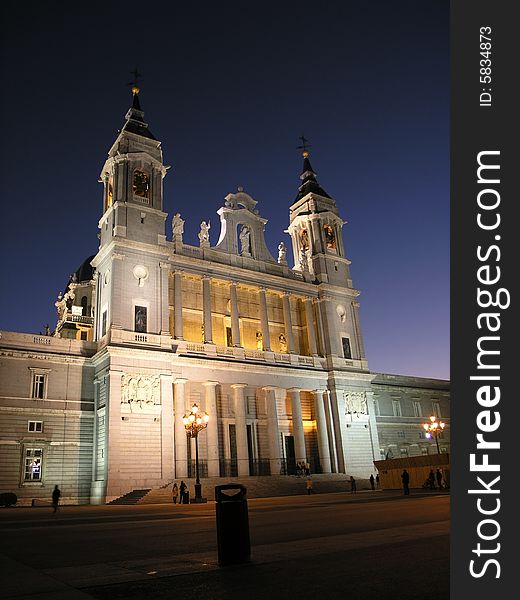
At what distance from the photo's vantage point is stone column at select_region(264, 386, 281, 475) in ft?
132

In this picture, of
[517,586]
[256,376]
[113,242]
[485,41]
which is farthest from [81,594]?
[256,376]

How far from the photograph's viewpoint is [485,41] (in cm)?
529

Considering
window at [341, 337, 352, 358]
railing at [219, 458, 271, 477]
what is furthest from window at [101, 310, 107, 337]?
window at [341, 337, 352, 358]

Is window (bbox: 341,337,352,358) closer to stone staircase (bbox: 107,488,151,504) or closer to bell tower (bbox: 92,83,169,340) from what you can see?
bell tower (bbox: 92,83,169,340)

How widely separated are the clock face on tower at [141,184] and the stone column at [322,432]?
22048 millimetres

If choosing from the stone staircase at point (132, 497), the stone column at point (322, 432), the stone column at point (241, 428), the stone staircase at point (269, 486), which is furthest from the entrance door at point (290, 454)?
the stone staircase at point (132, 497)

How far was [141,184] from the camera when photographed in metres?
42.2

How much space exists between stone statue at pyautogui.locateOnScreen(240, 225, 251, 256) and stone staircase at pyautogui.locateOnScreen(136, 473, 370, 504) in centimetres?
1965

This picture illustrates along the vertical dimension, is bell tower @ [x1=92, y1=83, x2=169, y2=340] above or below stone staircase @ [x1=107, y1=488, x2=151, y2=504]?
above

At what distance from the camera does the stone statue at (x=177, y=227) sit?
142 ft

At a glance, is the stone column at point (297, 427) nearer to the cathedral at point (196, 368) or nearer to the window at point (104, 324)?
the cathedral at point (196, 368)

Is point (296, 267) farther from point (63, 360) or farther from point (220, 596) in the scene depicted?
point (220, 596)

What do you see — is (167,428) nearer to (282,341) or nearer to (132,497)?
(132,497)

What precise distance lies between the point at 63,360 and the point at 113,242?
29.6 feet
